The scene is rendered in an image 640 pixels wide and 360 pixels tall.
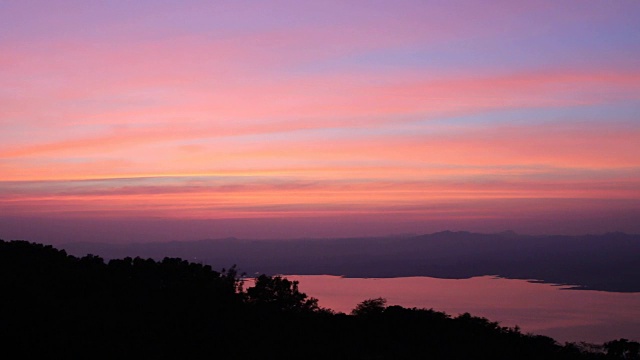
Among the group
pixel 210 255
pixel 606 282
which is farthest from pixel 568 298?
pixel 210 255

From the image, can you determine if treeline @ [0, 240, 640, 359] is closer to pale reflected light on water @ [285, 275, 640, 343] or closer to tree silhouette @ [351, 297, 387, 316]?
tree silhouette @ [351, 297, 387, 316]

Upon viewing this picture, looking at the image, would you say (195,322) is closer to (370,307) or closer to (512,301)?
(370,307)

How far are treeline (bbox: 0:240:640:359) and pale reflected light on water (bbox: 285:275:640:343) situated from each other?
111 ft

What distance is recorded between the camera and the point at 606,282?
156m

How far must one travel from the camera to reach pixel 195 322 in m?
33.0

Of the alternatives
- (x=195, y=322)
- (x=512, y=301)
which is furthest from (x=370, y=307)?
(x=512, y=301)

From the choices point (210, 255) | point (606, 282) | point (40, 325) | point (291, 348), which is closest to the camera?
point (40, 325)

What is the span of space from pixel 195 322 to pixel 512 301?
96780 mm

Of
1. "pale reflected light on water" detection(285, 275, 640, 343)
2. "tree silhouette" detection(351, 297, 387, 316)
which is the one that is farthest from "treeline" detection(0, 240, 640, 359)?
"pale reflected light on water" detection(285, 275, 640, 343)

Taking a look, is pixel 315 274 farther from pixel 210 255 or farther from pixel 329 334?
pixel 329 334

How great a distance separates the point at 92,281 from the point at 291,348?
39.1 ft

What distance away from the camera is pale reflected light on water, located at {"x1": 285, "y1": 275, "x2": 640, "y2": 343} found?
94.4 m

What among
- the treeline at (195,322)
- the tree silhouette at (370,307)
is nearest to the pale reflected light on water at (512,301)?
the tree silhouette at (370,307)

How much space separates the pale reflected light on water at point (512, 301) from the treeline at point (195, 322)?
111ft
